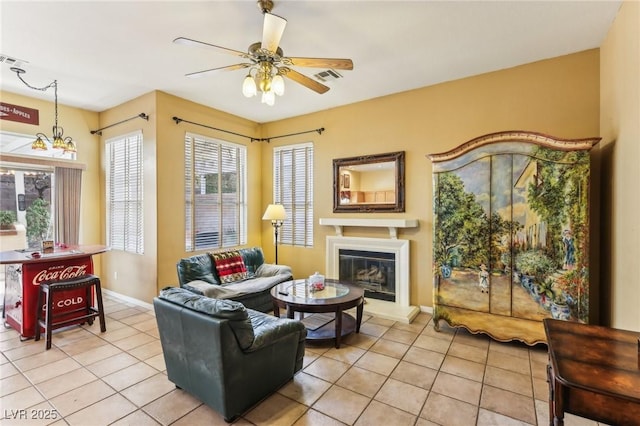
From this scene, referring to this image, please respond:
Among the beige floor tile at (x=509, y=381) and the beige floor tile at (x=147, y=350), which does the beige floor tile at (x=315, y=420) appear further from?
the beige floor tile at (x=147, y=350)

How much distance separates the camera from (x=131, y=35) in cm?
290

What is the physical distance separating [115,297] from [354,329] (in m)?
3.99

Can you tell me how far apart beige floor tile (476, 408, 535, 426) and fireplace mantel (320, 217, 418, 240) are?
237 centimetres

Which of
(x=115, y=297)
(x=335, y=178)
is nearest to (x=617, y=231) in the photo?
(x=335, y=178)

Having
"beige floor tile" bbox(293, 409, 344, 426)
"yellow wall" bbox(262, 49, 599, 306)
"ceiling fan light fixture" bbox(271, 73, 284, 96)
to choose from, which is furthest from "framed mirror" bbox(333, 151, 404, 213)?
"beige floor tile" bbox(293, 409, 344, 426)

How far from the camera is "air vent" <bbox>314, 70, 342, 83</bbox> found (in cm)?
358

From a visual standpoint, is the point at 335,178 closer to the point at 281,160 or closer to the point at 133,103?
the point at 281,160

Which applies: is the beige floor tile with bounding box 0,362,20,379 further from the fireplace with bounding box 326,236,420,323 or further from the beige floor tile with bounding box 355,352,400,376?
the fireplace with bounding box 326,236,420,323

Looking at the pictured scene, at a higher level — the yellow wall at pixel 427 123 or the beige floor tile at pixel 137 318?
the yellow wall at pixel 427 123

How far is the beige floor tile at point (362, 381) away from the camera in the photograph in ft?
8.05

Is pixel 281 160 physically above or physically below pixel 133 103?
below

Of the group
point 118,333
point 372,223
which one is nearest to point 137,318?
point 118,333

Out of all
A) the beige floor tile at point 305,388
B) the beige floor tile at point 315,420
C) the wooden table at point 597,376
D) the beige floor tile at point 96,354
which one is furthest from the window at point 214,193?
the wooden table at point 597,376

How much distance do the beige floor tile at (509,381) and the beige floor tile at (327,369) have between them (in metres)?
1.24
